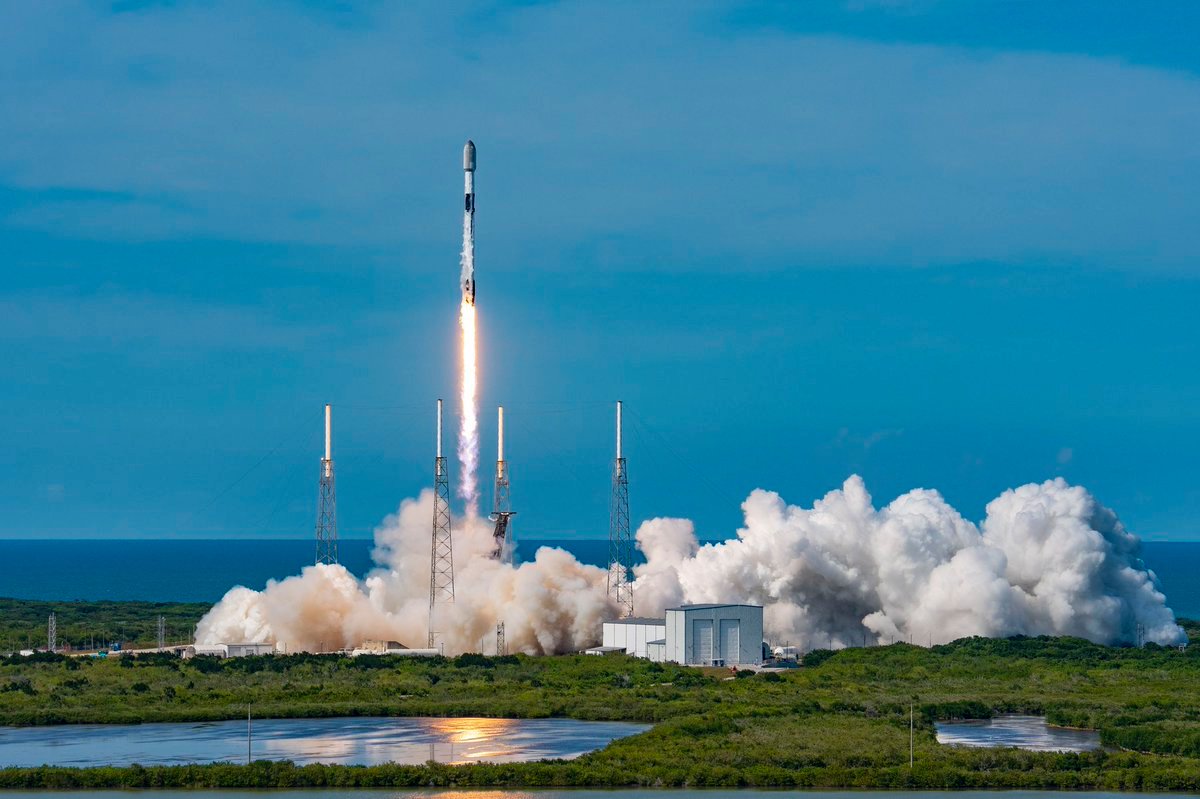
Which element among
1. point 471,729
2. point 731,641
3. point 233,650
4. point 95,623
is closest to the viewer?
point 471,729

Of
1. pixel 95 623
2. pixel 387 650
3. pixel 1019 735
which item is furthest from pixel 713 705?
pixel 95 623

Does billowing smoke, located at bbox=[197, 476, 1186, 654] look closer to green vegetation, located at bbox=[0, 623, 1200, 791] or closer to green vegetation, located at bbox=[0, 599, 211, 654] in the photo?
green vegetation, located at bbox=[0, 623, 1200, 791]

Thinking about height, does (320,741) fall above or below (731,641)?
below

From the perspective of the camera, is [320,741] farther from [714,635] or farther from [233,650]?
[233,650]

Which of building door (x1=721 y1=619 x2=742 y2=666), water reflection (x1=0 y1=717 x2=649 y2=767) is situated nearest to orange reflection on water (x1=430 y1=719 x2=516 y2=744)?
water reflection (x1=0 y1=717 x2=649 y2=767)

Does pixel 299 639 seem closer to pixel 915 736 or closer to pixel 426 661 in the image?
pixel 426 661

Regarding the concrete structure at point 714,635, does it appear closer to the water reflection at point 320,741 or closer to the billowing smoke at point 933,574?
the billowing smoke at point 933,574
